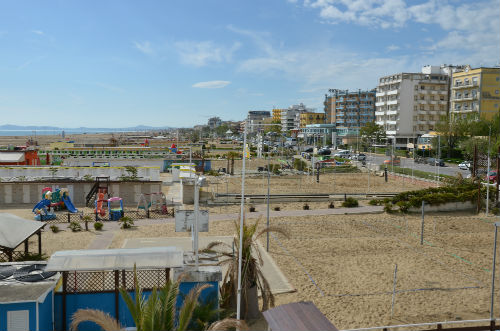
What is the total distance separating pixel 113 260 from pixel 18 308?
2111mm

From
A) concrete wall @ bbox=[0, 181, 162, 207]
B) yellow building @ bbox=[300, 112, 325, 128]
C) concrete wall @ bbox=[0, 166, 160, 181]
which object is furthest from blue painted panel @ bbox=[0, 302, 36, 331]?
yellow building @ bbox=[300, 112, 325, 128]

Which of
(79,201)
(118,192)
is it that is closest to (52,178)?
(79,201)

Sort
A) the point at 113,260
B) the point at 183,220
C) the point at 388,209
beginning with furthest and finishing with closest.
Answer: the point at 388,209, the point at 183,220, the point at 113,260

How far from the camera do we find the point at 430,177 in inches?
1523

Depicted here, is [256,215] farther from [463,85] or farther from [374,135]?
[374,135]

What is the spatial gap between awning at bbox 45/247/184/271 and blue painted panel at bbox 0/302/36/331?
3.11 ft

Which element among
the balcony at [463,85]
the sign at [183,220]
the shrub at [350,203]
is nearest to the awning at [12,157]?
the shrub at [350,203]

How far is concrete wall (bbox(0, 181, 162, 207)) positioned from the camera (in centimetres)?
2856

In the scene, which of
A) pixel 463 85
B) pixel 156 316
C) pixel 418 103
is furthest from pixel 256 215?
pixel 418 103

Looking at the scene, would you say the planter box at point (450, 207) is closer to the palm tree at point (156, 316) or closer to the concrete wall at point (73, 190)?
the concrete wall at point (73, 190)

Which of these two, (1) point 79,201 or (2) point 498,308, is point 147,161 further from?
(2) point 498,308

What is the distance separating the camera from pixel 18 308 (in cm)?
881

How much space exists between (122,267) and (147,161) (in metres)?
38.1

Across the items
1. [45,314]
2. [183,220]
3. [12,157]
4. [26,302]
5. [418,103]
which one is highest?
[418,103]
